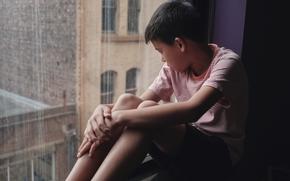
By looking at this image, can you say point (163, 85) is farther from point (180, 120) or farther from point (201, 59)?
point (180, 120)

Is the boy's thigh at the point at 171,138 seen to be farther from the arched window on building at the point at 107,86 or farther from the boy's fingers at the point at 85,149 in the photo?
the arched window on building at the point at 107,86

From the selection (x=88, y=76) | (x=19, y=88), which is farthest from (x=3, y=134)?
(x=88, y=76)

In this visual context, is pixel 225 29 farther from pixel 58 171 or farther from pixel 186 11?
pixel 58 171

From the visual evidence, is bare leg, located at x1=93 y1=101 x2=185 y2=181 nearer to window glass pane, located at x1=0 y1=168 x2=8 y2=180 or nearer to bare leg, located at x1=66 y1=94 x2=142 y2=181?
bare leg, located at x1=66 y1=94 x2=142 y2=181

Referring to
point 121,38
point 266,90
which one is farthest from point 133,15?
point 266,90

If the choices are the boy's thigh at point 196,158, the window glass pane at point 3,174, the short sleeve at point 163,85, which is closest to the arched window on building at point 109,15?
the short sleeve at point 163,85

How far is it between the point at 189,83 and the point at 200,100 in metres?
0.20

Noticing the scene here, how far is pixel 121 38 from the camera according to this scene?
4.53ft

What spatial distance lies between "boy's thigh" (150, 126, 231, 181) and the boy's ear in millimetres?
269

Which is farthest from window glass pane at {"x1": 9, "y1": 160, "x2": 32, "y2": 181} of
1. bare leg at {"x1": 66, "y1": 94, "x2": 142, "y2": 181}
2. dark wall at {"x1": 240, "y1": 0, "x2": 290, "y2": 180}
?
dark wall at {"x1": 240, "y1": 0, "x2": 290, "y2": 180}

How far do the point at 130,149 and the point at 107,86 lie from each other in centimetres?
43

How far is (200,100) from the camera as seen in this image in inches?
41.9

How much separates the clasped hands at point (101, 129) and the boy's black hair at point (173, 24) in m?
0.30

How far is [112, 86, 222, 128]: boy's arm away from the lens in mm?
1009
